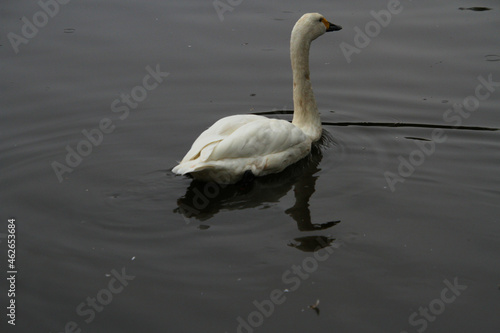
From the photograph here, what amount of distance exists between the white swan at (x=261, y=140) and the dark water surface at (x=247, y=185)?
0.64ft

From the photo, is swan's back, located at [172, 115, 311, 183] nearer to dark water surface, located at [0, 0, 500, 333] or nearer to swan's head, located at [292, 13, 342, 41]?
dark water surface, located at [0, 0, 500, 333]

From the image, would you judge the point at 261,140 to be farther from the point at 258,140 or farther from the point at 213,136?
the point at 213,136

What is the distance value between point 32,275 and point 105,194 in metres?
1.50

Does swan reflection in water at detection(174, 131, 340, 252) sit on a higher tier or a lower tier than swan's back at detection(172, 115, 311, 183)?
lower

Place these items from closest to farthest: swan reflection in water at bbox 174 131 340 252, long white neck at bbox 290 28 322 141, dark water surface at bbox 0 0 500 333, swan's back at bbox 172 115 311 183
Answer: dark water surface at bbox 0 0 500 333 < swan reflection in water at bbox 174 131 340 252 < swan's back at bbox 172 115 311 183 < long white neck at bbox 290 28 322 141

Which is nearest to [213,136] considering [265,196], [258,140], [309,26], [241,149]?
[241,149]

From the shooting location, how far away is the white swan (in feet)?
25.1

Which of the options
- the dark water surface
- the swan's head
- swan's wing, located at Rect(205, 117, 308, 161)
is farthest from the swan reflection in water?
the swan's head

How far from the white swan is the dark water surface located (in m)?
0.19

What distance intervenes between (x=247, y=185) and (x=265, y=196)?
29 cm

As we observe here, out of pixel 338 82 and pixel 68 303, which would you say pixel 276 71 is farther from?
pixel 68 303

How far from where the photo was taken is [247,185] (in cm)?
793

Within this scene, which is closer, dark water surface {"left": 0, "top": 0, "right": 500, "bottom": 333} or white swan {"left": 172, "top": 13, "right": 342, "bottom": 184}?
dark water surface {"left": 0, "top": 0, "right": 500, "bottom": 333}

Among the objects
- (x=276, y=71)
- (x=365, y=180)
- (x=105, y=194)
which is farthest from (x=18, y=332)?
(x=276, y=71)
